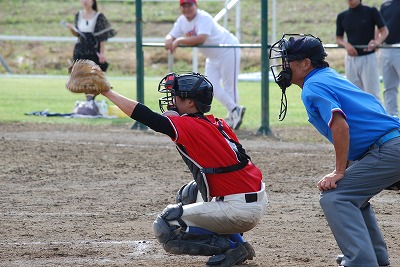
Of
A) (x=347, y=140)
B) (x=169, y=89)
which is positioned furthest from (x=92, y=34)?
(x=347, y=140)

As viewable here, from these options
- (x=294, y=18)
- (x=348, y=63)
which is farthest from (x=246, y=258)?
(x=294, y=18)

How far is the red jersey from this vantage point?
232 inches

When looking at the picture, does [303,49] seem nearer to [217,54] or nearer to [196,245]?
[196,245]

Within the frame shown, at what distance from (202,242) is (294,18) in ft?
77.8

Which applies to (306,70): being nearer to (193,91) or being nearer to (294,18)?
(193,91)

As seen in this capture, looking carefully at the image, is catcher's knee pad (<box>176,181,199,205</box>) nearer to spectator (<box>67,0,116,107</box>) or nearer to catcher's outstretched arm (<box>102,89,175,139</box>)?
catcher's outstretched arm (<box>102,89,175,139</box>)

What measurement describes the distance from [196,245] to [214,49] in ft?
26.4

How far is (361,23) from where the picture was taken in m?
13.1

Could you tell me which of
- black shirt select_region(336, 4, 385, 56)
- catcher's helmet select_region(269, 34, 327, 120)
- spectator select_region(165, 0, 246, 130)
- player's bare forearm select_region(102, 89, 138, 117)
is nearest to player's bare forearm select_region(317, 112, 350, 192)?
catcher's helmet select_region(269, 34, 327, 120)

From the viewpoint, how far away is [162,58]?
2738 centimetres

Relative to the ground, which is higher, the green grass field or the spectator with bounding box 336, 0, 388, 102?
the spectator with bounding box 336, 0, 388, 102

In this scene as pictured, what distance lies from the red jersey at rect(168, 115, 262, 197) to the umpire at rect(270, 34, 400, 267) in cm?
55

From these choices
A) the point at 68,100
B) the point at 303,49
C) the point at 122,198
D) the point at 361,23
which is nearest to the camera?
the point at 303,49

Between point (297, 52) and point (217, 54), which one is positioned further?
point (217, 54)
